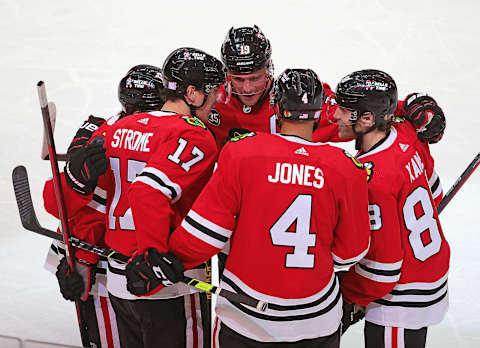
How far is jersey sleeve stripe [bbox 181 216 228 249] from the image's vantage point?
1.57m

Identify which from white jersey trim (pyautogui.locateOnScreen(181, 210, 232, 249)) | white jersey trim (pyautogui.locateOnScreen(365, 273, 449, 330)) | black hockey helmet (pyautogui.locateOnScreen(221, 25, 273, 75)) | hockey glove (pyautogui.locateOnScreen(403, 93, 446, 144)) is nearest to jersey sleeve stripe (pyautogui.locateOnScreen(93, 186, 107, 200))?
white jersey trim (pyautogui.locateOnScreen(181, 210, 232, 249))

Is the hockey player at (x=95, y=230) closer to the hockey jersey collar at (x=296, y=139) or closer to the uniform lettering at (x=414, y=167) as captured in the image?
the hockey jersey collar at (x=296, y=139)

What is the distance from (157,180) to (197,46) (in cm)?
462

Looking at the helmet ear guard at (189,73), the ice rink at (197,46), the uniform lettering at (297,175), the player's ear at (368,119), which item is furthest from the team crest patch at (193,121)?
the ice rink at (197,46)

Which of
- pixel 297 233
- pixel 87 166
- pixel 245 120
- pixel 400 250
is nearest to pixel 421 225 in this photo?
pixel 400 250

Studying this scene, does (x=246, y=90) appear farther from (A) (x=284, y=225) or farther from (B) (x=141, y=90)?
(A) (x=284, y=225)

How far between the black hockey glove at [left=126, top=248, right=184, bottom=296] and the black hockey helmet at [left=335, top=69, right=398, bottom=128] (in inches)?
28.2

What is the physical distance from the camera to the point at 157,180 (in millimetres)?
1659

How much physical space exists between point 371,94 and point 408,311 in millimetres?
693

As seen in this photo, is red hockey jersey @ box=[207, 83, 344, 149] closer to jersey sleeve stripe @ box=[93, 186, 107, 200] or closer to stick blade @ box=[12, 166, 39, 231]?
jersey sleeve stripe @ box=[93, 186, 107, 200]

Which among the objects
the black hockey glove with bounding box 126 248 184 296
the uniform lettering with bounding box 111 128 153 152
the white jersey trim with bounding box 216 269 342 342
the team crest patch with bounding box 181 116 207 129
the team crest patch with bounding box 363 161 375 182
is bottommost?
the white jersey trim with bounding box 216 269 342 342

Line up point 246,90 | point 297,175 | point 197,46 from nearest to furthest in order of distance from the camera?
point 297,175 < point 246,90 < point 197,46

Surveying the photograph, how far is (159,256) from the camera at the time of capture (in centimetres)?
161

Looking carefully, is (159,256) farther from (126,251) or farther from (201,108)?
(201,108)
